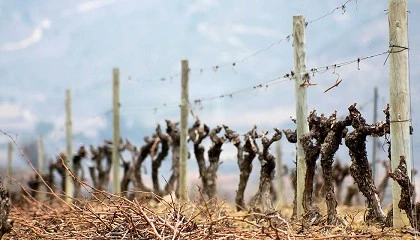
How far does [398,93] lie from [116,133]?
11562 millimetres

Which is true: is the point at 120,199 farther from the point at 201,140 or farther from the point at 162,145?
the point at 162,145

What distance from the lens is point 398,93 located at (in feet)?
29.5

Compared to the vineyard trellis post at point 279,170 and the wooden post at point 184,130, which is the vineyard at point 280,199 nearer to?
the wooden post at point 184,130

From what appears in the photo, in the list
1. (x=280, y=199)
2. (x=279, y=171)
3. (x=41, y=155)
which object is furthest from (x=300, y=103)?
(x=41, y=155)

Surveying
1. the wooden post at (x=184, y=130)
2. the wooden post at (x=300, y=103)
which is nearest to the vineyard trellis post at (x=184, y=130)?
the wooden post at (x=184, y=130)

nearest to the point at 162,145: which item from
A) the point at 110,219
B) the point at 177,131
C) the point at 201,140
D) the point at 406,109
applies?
the point at 177,131

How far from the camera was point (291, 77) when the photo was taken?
421 inches

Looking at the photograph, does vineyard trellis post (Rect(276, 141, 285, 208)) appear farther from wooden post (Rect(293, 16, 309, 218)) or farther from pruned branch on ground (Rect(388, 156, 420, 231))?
pruned branch on ground (Rect(388, 156, 420, 231))

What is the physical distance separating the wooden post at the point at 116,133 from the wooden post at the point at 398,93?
11426 mm

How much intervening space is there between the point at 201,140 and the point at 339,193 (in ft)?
26.0

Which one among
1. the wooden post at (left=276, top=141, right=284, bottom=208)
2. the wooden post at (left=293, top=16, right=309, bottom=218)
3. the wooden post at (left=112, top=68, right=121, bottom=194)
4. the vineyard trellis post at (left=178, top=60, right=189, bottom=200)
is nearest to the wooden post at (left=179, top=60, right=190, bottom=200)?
the vineyard trellis post at (left=178, top=60, right=189, bottom=200)

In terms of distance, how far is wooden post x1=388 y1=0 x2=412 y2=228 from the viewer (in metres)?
8.89

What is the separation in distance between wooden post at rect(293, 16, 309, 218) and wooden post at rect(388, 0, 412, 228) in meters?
1.72

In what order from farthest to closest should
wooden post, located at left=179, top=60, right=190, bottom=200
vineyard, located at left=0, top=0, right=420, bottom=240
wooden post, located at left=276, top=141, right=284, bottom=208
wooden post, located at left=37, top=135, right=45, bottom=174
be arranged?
wooden post, located at left=37, top=135, right=45, bottom=174
wooden post, located at left=276, top=141, right=284, bottom=208
wooden post, located at left=179, top=60, right=190, bottom=200
vineyard, located at left=0, top=0, right=420, bottom=240
